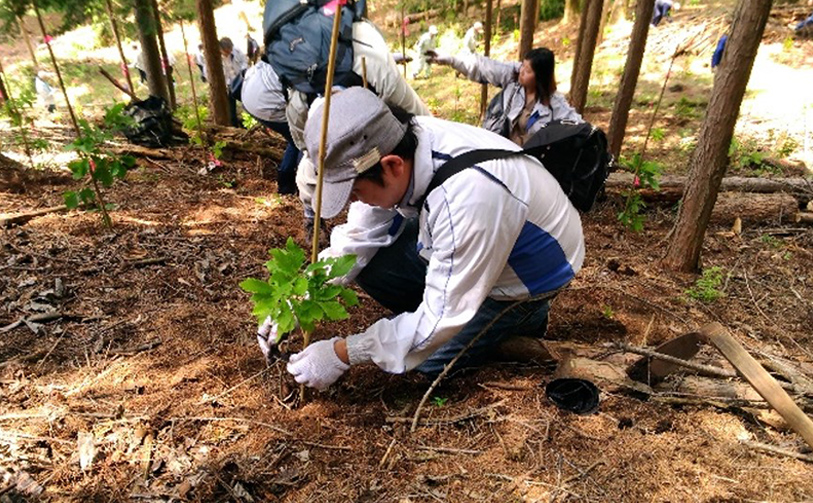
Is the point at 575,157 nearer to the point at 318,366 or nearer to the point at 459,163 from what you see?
the point at 459,163

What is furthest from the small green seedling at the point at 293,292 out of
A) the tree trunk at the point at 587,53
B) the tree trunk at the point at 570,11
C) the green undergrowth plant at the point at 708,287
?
the tree trunk at the point at 570,11

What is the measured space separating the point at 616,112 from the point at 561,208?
162 inches

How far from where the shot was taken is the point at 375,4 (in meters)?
19.6

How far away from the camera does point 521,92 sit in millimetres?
4504

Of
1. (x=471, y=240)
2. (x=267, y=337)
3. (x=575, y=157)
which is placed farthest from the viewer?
(x=575, y=157)

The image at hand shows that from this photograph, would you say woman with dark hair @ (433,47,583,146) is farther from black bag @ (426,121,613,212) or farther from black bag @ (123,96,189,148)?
black bag @ (123,96,189,148)

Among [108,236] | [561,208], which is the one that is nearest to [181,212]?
[108,236]

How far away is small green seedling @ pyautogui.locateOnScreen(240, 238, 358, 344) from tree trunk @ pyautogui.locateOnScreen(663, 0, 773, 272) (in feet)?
9.60

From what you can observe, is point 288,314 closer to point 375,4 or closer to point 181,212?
point 181,212

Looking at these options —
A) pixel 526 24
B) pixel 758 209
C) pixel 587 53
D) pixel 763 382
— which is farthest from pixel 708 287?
pixel 526 24

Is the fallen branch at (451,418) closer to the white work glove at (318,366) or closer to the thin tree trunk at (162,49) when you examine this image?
the white work glove at (318,366)

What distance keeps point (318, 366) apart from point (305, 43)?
6.79 feet

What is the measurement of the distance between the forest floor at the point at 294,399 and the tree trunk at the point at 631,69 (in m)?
2.21

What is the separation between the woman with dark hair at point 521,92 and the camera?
4.25m
